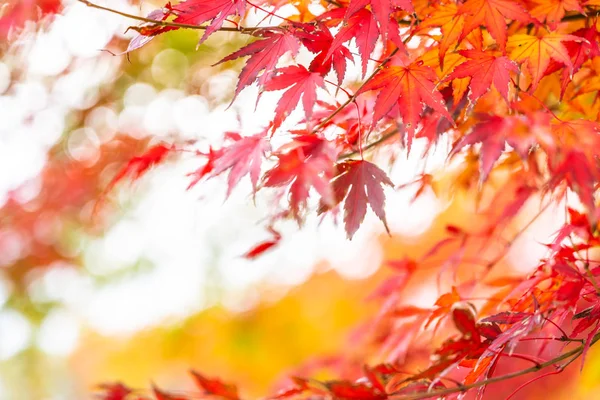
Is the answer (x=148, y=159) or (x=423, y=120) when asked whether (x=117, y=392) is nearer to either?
(x=148, y=159)

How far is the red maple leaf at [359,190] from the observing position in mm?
647

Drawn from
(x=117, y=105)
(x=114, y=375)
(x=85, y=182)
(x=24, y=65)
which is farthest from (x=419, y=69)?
(x=114, y=375)

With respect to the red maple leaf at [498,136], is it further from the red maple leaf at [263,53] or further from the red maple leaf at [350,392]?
the red maple leaf at [350,392]

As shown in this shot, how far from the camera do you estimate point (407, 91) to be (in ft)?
2.25

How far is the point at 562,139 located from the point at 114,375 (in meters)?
6.46

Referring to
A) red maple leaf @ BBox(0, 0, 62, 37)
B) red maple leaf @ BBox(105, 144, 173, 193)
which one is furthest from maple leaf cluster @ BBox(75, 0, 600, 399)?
red maple leaf @ BBox(0, 0, 62, 37)

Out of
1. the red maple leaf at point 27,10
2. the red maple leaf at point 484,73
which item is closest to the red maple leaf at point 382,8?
the red maple leaf at point 484,73

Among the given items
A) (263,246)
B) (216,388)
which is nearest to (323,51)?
(263,246)

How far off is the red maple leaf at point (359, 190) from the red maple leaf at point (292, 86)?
0.34 ft

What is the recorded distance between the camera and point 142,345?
18.9ft

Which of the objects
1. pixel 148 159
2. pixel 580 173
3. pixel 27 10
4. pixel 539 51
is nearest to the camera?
pixel 580 173

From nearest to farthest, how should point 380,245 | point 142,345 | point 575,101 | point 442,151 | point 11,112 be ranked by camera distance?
point 575,101
point 442,151
point 11,112
point 380,245
point 142,345

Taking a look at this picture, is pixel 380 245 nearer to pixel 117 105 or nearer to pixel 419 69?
pixel 117 105

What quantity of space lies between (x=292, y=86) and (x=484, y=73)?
0.24m
